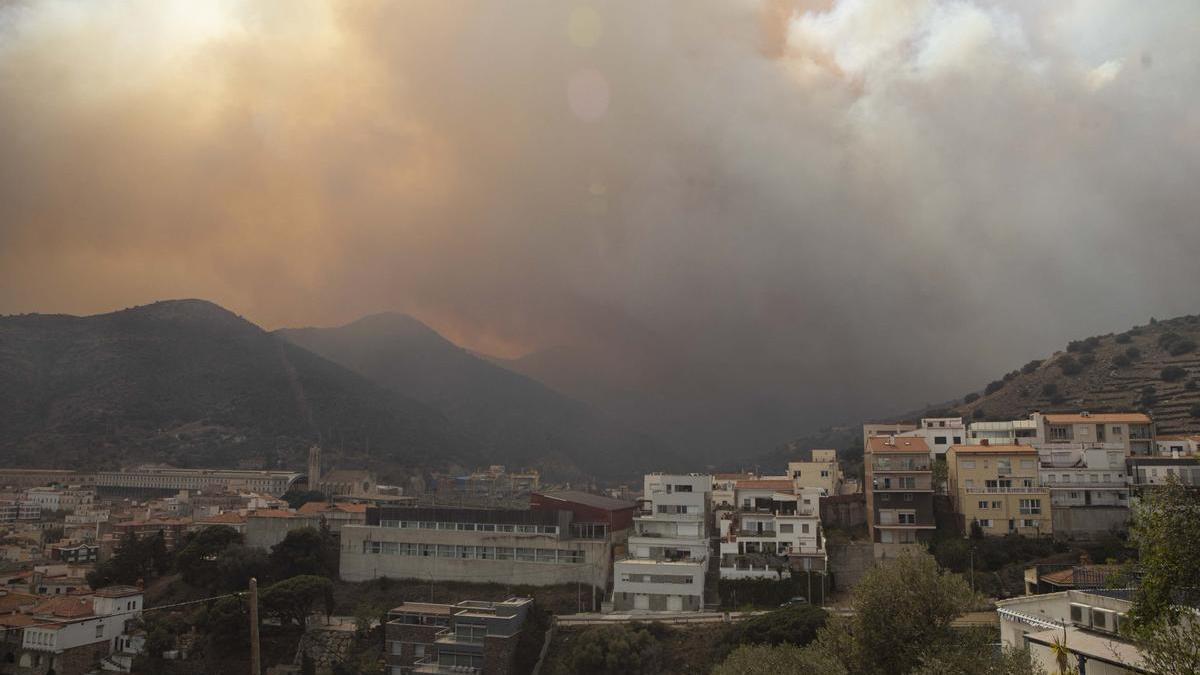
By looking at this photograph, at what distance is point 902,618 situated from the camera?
2400 centimetres

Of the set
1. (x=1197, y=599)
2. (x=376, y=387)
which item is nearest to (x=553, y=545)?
(x=1197, y=599)

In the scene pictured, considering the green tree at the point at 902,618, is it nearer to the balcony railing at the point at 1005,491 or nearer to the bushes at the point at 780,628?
the bushes at the point at 780,628

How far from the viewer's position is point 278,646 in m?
45.0

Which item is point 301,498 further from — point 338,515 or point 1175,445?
point 1175,445

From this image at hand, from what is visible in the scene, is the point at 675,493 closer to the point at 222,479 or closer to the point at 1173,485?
the point at 1173,485

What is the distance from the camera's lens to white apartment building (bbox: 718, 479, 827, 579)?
45312 millimetres

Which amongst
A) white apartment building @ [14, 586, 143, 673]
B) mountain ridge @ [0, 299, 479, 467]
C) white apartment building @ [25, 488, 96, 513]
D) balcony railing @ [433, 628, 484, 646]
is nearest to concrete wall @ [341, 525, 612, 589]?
balcony railing @ [433, 628, 484, 646]

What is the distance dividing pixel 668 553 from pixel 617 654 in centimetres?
1074

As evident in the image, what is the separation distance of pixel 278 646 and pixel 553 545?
619 inches

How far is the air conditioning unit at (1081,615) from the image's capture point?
78.0ft

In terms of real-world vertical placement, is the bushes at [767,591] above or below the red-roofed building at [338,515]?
below

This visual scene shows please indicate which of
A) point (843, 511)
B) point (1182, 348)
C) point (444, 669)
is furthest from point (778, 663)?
point (1182, 348)

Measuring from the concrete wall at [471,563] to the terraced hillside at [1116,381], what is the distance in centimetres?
4668

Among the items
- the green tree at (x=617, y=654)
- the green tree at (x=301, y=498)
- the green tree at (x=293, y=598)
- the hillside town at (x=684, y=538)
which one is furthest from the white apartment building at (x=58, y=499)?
the green tree at (x=617, y=654)
